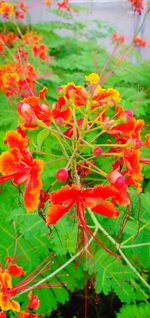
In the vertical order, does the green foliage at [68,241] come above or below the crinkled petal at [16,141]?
below

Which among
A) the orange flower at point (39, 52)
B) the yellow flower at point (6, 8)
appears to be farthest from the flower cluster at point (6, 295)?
the yellow flower at point (6, 8)

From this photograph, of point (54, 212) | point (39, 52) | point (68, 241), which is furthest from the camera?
point (39, 52)

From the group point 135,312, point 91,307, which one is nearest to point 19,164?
point 135,312

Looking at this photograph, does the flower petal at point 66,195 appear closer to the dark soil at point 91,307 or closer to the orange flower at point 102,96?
the orange flower at point 102,96

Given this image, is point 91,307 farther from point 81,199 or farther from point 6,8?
point 6,8

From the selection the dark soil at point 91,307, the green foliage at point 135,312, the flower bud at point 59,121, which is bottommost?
the dark soil at point 91,307

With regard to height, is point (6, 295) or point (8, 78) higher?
point (8, 78)

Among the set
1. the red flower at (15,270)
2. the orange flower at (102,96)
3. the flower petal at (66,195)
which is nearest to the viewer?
the flower petal at (66,195)

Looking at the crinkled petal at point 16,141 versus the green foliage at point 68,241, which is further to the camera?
the green foliage at point 68,241

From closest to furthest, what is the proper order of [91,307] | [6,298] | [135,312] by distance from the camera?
[6,298] → [135,312] → [91,307]
